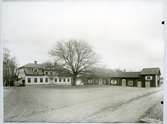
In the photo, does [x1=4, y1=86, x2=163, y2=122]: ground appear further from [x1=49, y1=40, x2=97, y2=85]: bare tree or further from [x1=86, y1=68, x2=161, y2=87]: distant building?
[x1=49, y1=40, x2=97, y2=85]: bare tree

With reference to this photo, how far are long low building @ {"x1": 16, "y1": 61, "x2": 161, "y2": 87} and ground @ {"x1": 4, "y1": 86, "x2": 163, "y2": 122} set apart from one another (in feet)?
0.12

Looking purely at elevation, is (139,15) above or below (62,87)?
above

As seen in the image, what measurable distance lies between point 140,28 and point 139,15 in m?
0.09

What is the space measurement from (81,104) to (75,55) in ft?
1.13

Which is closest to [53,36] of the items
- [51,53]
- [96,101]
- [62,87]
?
[51,53]

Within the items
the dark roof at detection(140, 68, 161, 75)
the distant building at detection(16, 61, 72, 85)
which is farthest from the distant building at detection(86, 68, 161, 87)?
the distant building at detection(16, 61, 72, 85)

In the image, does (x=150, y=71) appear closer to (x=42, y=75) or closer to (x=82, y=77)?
(x=82, y=77)

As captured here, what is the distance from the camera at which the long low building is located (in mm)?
1688

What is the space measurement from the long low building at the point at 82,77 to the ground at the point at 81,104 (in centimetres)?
4

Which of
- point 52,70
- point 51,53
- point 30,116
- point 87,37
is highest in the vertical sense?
point 87,37

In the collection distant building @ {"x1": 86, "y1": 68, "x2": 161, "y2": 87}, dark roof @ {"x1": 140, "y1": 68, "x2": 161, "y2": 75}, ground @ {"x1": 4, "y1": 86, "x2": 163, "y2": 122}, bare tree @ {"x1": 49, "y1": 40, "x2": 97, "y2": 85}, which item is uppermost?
bare tree @ {"x1": 49, "y1": 40, "x2": 97, "y2": 85}

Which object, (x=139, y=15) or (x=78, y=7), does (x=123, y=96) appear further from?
(x=78, y=7)

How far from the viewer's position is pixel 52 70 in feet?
5.69

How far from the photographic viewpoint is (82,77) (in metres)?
1.73
